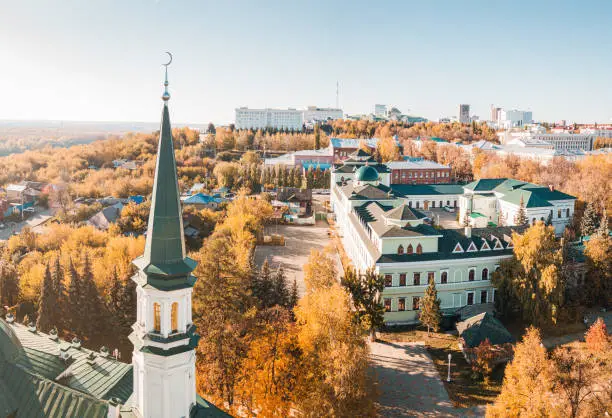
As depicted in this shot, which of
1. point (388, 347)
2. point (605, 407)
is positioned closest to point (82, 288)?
point (388, 347)

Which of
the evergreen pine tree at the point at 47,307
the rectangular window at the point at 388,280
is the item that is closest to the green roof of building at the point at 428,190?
the rectangular window at the point at 388,280

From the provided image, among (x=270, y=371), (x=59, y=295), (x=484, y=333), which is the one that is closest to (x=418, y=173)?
A: (x=484, y=333)

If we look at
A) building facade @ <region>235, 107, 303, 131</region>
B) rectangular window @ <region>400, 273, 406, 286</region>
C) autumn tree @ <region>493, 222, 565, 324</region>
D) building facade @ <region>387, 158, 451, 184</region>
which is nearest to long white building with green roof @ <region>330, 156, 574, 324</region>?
Result: rectangular window @ <region>400, 273, 406, 286</region>

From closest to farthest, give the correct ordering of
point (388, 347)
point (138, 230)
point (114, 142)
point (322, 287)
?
point (322, 287) < point (388, 347) < point (138, 230) < point (114, 142)

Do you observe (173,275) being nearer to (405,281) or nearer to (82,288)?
(82,288)

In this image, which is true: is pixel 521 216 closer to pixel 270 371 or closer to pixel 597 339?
pixel 597 339
